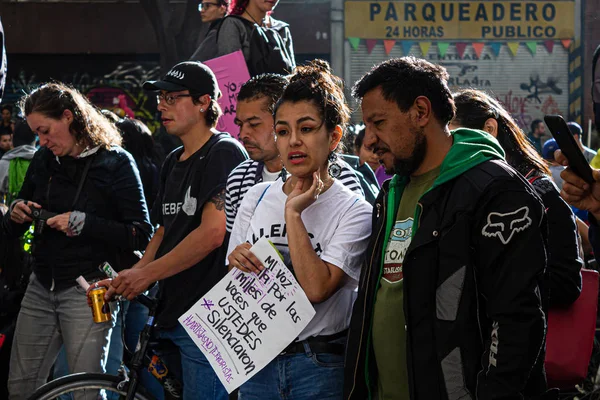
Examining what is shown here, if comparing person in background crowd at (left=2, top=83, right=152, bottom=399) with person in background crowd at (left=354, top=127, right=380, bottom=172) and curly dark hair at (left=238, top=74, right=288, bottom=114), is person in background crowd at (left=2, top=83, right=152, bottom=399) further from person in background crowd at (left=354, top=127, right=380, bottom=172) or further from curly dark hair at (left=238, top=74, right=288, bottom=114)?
person in background crowd at (left=354, top=127, right=380, bottom=172)

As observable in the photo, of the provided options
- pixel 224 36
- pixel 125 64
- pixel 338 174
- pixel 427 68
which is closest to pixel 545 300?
pixel 427 68

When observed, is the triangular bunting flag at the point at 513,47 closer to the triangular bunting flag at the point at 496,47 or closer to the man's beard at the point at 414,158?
the triangular bunting flag at the point at 496,47

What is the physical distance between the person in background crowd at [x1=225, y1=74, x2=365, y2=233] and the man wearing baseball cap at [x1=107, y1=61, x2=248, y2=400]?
0.79ft

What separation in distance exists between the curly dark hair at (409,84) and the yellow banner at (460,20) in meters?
15.6

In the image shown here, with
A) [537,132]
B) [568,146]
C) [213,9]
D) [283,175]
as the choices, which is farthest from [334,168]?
[537,132]

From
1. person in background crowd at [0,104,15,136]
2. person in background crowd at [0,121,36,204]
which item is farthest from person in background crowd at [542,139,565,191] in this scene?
person in background crowd at [0,104,15,136]

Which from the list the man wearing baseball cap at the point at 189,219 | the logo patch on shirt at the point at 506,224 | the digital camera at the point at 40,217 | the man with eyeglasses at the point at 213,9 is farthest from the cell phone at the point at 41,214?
the logo patch on shirt at the point at 506,224

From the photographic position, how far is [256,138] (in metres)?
3.70

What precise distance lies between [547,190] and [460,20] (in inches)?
626

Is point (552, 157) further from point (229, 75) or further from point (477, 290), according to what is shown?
point (477, 290)

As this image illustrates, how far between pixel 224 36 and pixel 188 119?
3.64 ft

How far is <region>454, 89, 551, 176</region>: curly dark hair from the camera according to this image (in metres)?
3.59

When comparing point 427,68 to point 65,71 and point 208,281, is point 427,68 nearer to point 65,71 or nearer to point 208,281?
point 208,281

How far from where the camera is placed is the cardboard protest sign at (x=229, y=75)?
5.14m
